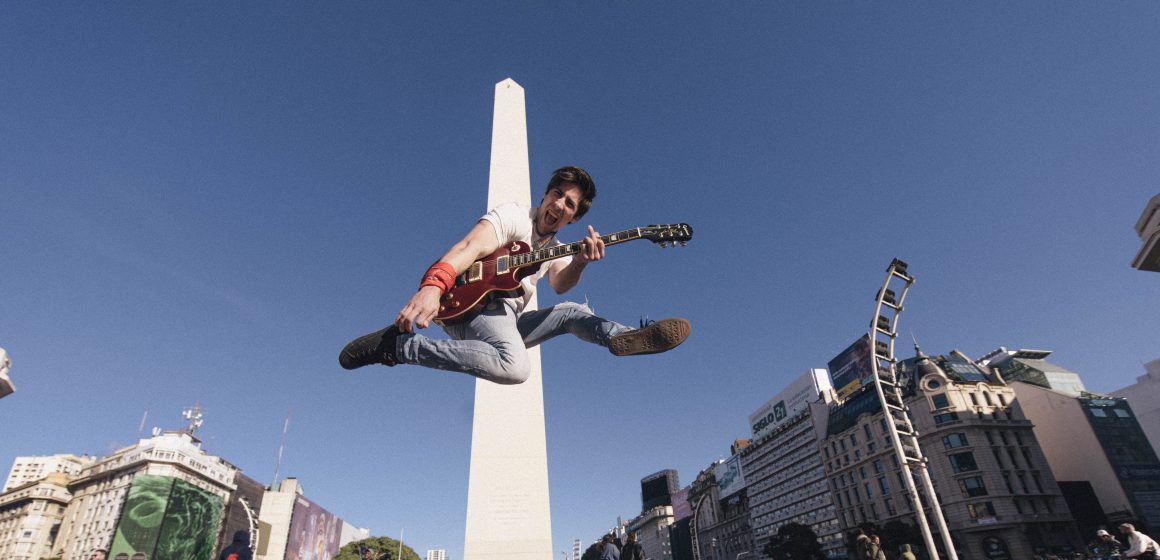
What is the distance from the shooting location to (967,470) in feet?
155

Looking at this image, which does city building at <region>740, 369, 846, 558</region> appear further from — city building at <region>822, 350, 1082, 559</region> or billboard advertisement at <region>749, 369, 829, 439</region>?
city building at <region>822, 350, 1082, 559</region>

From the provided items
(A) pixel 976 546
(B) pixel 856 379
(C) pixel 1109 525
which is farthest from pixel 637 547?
(B) pixel 856 379

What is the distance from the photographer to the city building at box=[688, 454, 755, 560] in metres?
87.6

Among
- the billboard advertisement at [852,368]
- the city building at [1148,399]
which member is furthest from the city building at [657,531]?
the city building at [1148,399]

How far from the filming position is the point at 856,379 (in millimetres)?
67562

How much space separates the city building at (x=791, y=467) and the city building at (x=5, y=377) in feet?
240

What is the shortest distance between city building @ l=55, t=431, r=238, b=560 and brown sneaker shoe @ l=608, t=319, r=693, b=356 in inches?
3248

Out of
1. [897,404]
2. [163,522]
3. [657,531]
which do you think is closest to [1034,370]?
[897,404]

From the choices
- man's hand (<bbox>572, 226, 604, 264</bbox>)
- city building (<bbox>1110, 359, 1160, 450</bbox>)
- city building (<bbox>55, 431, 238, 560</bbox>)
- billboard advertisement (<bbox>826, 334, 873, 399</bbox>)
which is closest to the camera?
man's hand (<bbox>572, 226, 604, 264</bbox>)

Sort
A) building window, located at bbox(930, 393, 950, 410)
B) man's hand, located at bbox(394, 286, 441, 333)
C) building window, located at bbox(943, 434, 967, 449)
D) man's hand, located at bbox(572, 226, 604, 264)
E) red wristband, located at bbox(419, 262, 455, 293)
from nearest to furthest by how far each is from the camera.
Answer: man's hand, located at bbox(394, 286, 441, 333), red wristband, located at bbox(419, 262, 455, 293), man's hand, located at bbox(572, 226, 604, 264), building window, located at bbox(943, 434, 967, 449), building window, located at bbox(930, 393, 950, 410)

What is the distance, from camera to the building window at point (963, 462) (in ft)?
155

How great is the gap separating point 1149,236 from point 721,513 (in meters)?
84.5

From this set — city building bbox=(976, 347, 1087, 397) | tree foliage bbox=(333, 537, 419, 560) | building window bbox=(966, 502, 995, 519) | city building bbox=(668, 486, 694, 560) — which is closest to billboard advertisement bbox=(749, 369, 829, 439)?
city building bbox=(976, 347, 1087, 397)

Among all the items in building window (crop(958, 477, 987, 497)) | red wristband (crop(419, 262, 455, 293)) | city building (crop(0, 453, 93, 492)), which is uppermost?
city building (crop(0, 453, 93, 492))
